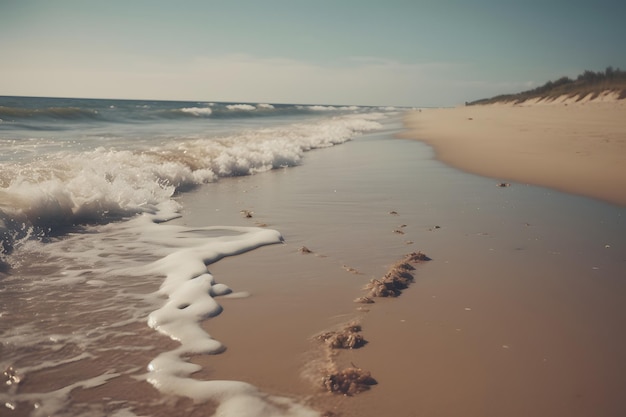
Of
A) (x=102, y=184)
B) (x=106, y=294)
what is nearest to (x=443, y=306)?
(x=106, y=294)

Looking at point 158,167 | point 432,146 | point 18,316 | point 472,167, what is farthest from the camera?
point 432,146

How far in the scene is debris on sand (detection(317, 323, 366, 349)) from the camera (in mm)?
2578

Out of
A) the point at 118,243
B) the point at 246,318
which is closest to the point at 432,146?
the point at 118,243

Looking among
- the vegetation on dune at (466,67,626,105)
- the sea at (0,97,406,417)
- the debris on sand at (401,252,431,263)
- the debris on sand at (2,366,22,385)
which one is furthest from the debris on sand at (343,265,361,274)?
the vegetation on dune at (466,67,626,105)

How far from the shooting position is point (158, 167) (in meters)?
8.22

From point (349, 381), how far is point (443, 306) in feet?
3.79

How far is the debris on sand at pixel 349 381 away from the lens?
218 cm

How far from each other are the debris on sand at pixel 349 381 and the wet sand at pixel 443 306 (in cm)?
5

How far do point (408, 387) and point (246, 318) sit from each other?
120 cm

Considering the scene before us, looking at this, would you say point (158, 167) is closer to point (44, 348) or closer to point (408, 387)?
point (44, 348)

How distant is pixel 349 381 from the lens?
2.22m

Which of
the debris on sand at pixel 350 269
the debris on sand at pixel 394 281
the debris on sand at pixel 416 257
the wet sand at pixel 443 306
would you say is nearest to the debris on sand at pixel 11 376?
the wet sand at pixel 443 306

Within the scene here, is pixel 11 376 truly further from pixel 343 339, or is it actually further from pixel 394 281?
pixel 394 281

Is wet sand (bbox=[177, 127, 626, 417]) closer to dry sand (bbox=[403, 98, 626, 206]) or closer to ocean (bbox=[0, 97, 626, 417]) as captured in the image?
ocean (bbox=[0, 97, 626, 417])
